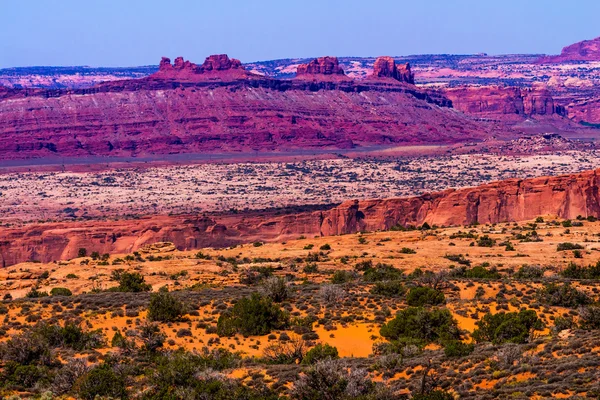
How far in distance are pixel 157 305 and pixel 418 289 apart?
9033mm

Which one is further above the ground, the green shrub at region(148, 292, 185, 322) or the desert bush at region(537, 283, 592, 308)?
the green shrub at region(148, 292, 185, 322)

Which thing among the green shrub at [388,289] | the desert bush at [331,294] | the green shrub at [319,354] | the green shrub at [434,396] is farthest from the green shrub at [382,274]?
the green shrub at [434,396]

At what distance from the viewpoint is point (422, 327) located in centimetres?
2923

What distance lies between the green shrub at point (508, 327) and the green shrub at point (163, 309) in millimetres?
9518

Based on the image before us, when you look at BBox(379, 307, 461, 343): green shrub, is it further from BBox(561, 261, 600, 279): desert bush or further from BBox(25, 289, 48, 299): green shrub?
BBox(25, 289, 48, 299): green shrub

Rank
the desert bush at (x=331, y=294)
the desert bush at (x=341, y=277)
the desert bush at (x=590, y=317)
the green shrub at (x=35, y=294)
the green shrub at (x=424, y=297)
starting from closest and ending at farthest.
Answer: the desert bush at (x=590, y=317) → the green shrub at (x=424, y=297) → the desert bush at (x=331, y=294) → the green shrub at (x=35, y=294) → the desert bush at (x=341, y=277)

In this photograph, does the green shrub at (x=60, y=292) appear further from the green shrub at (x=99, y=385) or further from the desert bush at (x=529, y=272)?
the desert bush at (x=529, y=272)

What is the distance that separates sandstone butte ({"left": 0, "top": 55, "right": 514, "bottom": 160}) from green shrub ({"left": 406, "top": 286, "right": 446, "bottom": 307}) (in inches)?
5542

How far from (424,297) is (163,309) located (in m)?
8.87

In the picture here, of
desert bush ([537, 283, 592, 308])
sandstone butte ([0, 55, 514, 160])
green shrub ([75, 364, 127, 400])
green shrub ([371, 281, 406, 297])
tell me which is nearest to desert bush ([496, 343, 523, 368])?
green shrub ([75, 364, 127, 400])

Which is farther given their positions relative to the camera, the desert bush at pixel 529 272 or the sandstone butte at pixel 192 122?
the sandstone butte at pixel 192 122

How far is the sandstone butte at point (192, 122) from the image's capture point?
563 feet

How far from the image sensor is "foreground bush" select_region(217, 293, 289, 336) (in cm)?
2997

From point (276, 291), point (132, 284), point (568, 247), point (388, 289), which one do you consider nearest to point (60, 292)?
point (132, 284)
